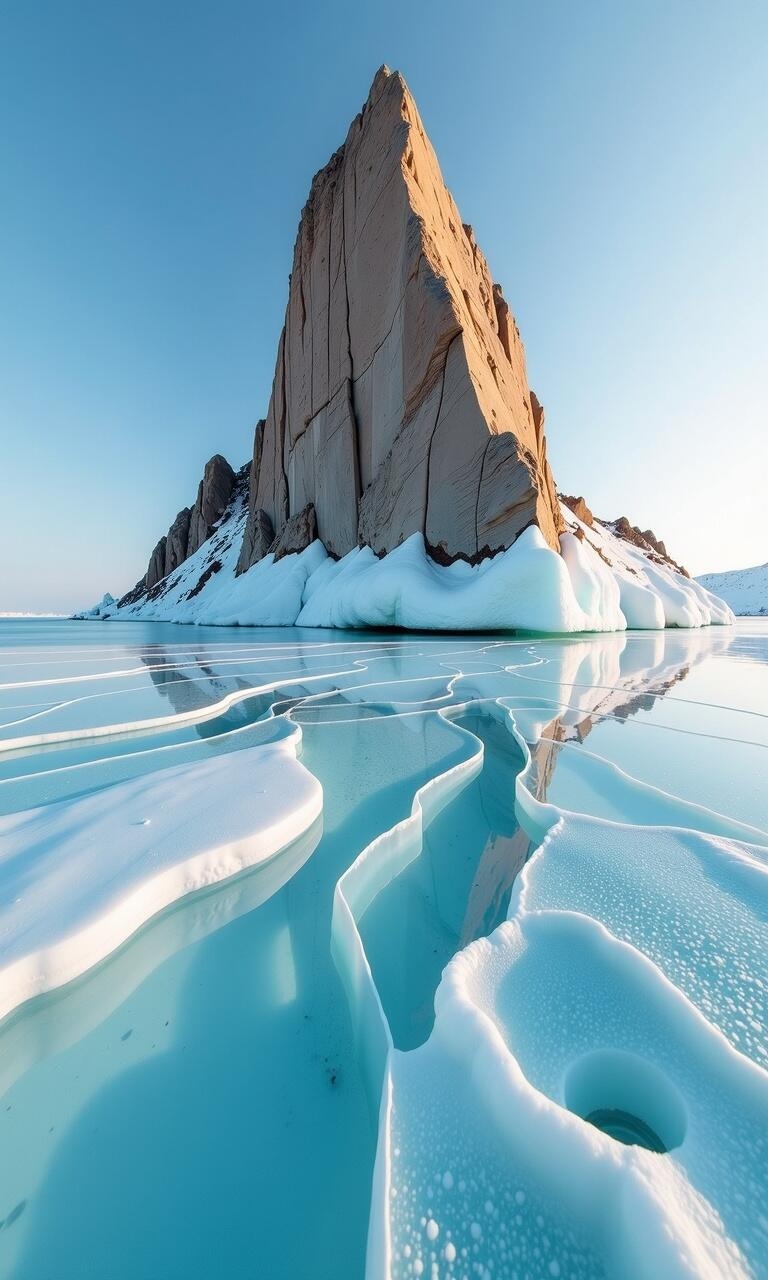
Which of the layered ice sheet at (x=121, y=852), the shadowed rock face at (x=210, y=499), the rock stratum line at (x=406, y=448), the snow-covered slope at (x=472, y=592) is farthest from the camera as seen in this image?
the shadowed rock face at (x=210, y=499)

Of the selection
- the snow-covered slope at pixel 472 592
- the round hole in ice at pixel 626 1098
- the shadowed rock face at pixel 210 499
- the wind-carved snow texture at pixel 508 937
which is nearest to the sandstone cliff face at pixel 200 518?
the shadowed rock face at pixel 210 499

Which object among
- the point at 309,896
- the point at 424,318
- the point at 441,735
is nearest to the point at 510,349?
the point at 424,318

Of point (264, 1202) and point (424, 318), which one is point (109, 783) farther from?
point (424, 318)

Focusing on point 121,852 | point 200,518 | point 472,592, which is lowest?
point 121,852

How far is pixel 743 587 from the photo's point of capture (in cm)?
6319

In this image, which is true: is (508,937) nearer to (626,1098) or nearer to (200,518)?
(626,1098)

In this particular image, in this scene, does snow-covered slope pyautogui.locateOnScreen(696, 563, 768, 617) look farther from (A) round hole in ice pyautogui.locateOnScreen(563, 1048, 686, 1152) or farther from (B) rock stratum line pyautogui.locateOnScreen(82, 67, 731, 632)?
(A) round hole in ice pyautogui.locateOnScreen(563, 1048, 686, 1152)

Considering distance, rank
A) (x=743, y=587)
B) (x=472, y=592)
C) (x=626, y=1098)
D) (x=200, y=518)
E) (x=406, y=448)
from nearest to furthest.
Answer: (x=626, y=1098) < (x=472, y=592) < (x=406, y=448) < (x=200, y=518) < (x=743, y=587)

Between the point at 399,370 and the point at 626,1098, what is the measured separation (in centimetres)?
1265

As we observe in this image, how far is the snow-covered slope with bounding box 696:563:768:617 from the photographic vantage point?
5491cm

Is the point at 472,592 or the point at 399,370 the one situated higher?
the point at 399,370

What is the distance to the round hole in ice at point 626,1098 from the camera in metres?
0.50

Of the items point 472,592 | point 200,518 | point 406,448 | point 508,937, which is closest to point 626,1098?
point 508,937

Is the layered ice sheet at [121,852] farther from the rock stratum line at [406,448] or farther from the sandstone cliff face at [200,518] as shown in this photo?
the sandstone cliff face at [200,518]
